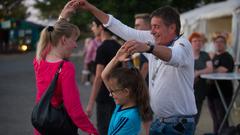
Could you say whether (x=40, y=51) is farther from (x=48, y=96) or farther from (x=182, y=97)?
(x=182, y=97)

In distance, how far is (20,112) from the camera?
1007cm

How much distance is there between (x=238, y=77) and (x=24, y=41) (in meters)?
33.9

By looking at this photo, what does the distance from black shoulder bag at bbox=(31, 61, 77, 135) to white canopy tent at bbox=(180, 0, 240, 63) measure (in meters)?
7.44

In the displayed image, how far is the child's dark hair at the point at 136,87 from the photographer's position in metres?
3.30

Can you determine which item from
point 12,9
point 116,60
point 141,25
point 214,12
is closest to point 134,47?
point 116,60

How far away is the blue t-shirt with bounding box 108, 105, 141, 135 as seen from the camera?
10.5 ft

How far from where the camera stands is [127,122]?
3213 mm

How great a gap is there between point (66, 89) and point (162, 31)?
0.78m

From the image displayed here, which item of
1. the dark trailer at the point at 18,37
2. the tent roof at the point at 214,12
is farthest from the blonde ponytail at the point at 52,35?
the dark trailer at the point at 18,37

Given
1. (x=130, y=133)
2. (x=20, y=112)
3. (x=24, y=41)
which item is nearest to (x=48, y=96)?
(x=130, y=133)

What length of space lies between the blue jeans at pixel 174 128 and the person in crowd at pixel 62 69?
18.1 inches

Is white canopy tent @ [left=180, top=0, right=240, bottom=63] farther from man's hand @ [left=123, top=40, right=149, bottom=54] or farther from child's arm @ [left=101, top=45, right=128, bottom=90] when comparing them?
man's hand @ [left=123, top=40, right=149, bottom=54]

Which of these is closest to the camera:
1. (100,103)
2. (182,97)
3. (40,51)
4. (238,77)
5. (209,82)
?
(182,97)

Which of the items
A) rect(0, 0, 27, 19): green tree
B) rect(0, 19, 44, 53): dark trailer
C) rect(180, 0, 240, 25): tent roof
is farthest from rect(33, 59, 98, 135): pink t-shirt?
rect(0, 0, 27, 19): green tree
